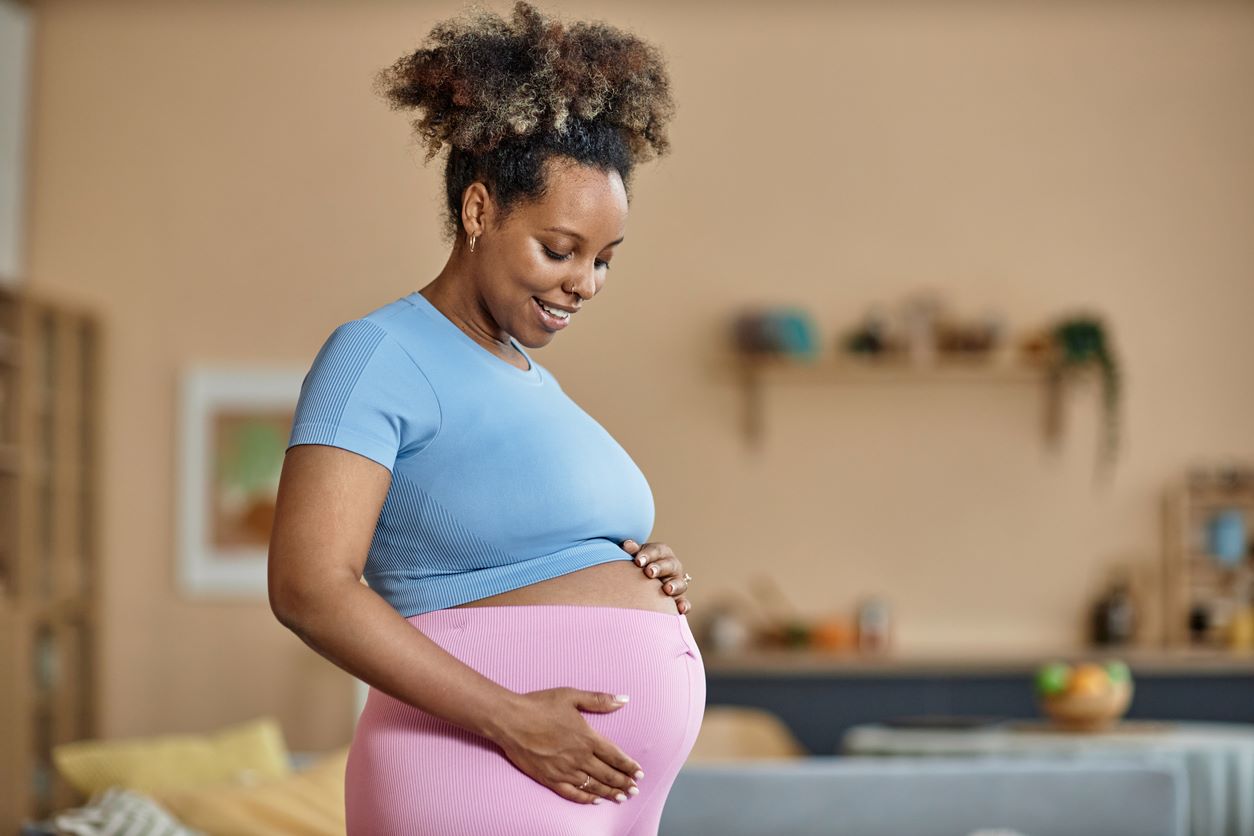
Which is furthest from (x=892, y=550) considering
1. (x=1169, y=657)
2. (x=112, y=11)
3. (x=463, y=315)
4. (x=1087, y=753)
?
(x=463, y=315)

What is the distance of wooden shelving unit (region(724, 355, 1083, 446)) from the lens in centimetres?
521

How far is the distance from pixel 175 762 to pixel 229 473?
2.62 m

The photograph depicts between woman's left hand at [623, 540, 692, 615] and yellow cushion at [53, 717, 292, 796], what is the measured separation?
1.69 meters

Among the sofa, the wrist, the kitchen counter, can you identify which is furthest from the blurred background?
the wrist

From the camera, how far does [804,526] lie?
534 cm

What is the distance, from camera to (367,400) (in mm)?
1138

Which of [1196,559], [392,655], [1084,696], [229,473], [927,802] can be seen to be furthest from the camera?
[229,473]

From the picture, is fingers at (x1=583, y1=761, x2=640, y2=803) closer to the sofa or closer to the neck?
the neck

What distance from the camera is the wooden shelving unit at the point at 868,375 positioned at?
5.21 meters

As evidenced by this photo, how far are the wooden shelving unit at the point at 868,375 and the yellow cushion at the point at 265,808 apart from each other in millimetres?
3027

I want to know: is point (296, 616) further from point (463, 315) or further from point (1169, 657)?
point (1169, 657)

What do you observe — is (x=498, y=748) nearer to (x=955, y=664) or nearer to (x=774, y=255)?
(x=955, y=664)

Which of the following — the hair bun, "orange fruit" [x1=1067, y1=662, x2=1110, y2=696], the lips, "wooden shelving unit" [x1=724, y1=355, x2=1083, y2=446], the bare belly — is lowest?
"orange fruit" [x1=1067, y1=662, x2=1110, y2=696]

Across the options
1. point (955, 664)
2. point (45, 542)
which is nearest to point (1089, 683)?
point (955, 664)
